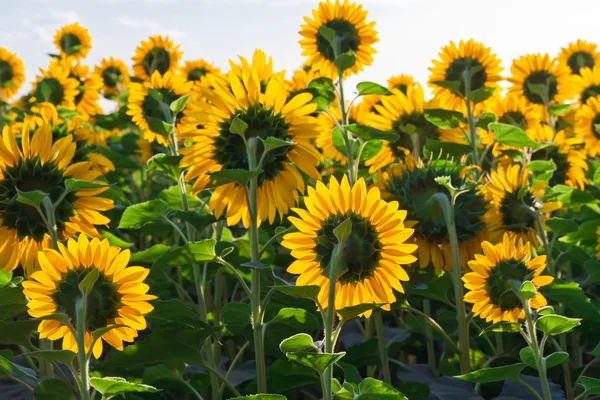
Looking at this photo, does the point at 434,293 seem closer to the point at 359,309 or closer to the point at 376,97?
the point at 359,309

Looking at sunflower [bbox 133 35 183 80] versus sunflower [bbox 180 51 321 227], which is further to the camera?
sunflower [bbox 133 35 183 80]

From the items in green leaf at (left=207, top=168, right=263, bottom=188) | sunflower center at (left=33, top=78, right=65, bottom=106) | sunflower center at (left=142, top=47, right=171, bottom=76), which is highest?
sunflower center at (left=142, top=47, right=171, bottom=76)

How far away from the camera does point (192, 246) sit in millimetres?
1584

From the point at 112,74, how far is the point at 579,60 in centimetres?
326

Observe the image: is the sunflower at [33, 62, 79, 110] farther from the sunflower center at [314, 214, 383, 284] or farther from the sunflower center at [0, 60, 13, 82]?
the sunflower center at [314, 214, 383, 284]

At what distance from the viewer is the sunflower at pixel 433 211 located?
192 centimetres

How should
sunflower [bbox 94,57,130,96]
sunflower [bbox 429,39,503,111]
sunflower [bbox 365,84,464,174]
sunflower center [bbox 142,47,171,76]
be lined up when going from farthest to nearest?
sunflower [bbox 94,57,130,96]
sunflower center [bbox 142,47,171,76]
sunflower [bbox 429,39,503,111]
sunflower [bbox 365,84,464,174]

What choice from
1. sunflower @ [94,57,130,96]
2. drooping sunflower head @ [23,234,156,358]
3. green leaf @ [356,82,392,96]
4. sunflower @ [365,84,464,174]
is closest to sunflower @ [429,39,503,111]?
sunflower @ [365,84,464,174]

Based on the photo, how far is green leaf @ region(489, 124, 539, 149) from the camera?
2430 millimetres

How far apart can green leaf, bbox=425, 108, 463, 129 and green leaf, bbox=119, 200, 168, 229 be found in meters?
0.88

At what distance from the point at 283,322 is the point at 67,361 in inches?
22.9

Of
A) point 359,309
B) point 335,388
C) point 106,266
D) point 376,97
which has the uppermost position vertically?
point 376,97

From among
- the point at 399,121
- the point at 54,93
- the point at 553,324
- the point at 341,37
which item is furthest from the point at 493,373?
the point at 54,93

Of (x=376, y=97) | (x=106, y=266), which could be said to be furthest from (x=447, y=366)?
(x=376, y=97)
